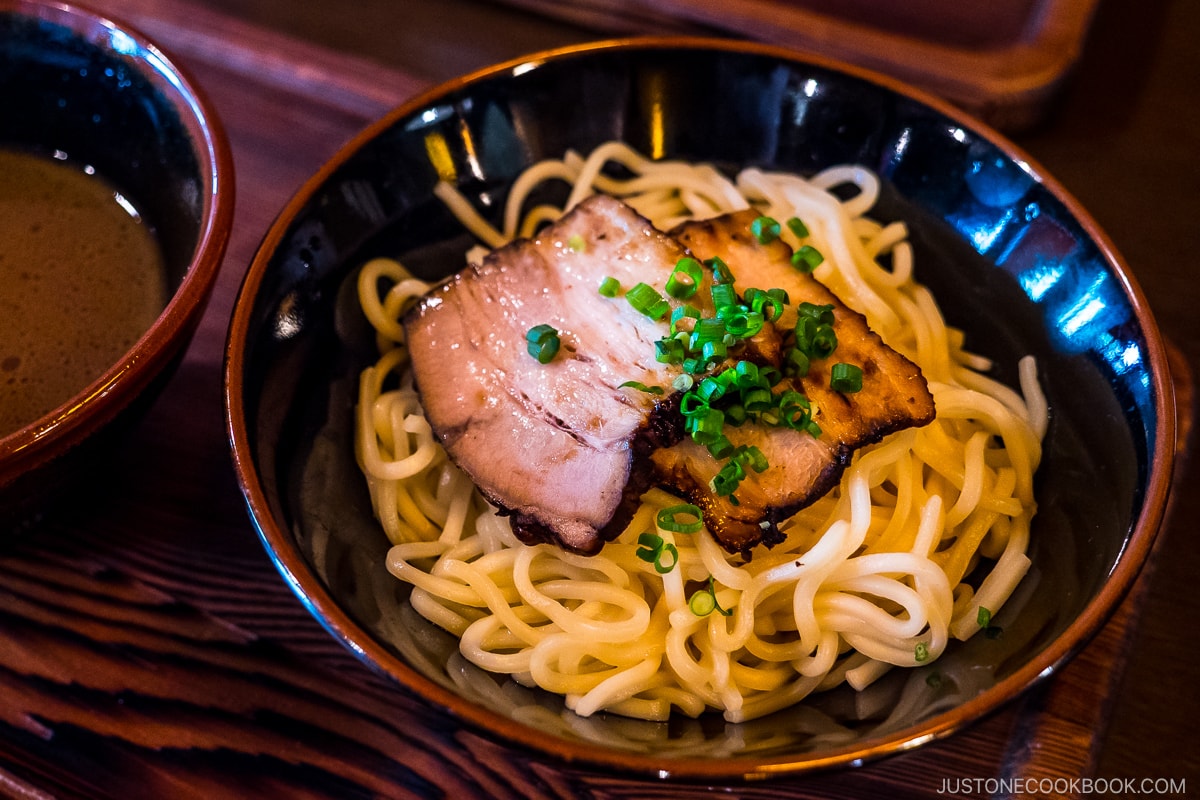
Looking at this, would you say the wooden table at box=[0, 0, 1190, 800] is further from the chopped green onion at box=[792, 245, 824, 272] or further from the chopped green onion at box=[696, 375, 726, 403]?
the chopped green onion at box=[792, 245, 824, 272]

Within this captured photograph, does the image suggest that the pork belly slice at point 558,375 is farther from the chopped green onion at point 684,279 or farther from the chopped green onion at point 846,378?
the chopped green onion at point 846,378

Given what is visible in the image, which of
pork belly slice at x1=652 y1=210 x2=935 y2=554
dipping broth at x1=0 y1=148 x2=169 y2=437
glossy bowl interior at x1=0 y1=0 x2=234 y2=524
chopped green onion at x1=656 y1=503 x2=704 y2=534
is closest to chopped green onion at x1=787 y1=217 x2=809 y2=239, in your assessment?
pork belly slice at x1=652 y1=210 x2=935 y2=554

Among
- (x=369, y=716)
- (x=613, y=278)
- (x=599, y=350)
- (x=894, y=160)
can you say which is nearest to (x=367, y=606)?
(x=369, y=716)

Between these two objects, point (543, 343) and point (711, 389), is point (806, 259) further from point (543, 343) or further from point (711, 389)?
point (543, 343)

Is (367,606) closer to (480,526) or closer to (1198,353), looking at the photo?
(480,526)

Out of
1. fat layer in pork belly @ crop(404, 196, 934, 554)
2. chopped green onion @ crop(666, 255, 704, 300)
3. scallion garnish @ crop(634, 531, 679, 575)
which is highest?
chopped green onion @ crop(666, 255, 704, 300)

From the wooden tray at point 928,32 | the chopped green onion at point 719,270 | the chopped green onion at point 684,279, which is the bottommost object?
the chopped green onion at point 684,279

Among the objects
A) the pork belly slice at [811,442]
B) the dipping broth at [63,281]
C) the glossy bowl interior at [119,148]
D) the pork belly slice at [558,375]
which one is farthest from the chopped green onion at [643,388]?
the dipping broth at [63,281]

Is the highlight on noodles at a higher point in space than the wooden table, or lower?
higher
